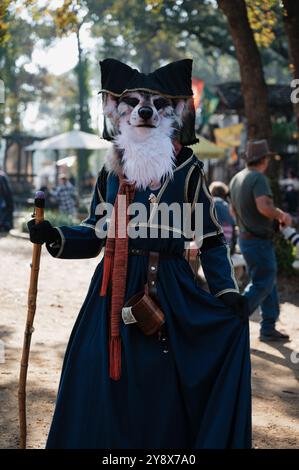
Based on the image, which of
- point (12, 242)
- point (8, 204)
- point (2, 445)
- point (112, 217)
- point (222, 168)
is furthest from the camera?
point (222, 168)

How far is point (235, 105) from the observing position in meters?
23.0

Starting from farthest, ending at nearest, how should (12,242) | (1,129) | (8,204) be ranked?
(1,129) < (8,204) < (12,242)

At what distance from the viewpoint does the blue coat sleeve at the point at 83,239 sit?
4.22m

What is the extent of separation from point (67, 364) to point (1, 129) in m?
39.9

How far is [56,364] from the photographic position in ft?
22.8

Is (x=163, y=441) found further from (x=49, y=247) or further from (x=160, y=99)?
(x=160, y=99)

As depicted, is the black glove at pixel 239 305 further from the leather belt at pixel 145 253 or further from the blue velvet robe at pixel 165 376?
the leather belt at pixel 145 253

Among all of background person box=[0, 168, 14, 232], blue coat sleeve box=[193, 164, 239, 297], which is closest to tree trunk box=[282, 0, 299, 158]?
blue coat sleeve box=[193, 164, 239, 297]

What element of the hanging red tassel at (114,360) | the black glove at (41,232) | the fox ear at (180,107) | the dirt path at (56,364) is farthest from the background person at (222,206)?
the hanging red tassel at (114,360)

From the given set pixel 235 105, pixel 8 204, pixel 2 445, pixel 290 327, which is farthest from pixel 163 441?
pixel 235 105

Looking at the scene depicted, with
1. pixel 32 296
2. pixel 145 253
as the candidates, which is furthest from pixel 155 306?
pixel 32 296

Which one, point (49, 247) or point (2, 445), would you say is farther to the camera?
point (2, 445)

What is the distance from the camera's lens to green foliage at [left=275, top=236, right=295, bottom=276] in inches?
467

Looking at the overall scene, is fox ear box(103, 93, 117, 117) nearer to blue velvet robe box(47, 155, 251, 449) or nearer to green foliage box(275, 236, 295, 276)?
blue velvet robe box(47, 155, 251, 449)
